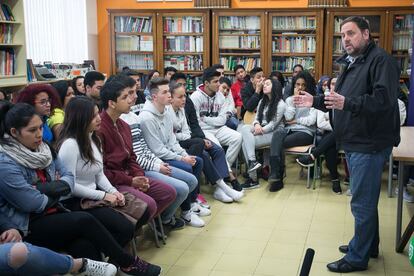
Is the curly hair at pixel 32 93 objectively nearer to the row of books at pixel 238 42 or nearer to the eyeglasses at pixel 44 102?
the eyeglasses at pixel 44 102

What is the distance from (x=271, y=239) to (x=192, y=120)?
178cm

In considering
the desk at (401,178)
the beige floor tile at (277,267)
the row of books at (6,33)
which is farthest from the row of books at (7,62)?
the desk at (401,178)

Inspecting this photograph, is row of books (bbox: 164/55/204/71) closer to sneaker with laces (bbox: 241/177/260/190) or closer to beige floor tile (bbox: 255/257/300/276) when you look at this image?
sneaker with laces (bbox: 241/177/260/190)

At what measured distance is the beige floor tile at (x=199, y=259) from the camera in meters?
3.20

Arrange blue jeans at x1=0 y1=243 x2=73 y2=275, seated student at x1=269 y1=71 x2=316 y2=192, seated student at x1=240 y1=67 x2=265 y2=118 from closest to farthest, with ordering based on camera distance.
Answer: blue jeans at x1=0 y1=243 x2=73 y2=275, seated student at x1=269 y1=71 x2=316 y2=192, seated student at x1=240 y1=67 x2=265 y2=118

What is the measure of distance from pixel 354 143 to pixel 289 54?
5.14m

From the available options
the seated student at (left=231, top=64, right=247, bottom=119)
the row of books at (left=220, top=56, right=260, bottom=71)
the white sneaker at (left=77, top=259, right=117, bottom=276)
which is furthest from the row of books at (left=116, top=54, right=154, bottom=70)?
the white sneaker at (left=77, top=259, right=117, bottom=276)

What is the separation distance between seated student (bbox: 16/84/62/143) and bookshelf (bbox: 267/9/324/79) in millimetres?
4944

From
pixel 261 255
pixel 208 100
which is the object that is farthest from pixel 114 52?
pixel 261 255

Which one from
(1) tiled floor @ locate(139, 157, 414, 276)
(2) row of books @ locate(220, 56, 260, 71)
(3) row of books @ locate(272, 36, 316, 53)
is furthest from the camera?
(2) row of books @ locate(220, 56, 260, 71)

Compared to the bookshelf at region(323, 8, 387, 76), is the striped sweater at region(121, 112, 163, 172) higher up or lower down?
lower down

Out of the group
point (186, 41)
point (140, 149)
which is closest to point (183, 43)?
point (186, 41)

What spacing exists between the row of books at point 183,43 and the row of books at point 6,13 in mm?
3041

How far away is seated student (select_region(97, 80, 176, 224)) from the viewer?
10.6 ft
